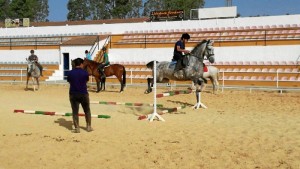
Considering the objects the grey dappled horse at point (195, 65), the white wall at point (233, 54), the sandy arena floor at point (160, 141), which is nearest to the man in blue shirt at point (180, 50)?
the grey dappled horse at point (195, 65)

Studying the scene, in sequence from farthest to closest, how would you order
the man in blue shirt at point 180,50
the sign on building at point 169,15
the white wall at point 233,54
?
the sign on building at point 169,15, the white wall at point 233,54, the man in blue shirt at point 180,50

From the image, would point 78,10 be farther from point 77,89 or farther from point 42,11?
point 77,89

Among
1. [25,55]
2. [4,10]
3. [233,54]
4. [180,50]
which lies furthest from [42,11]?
[180,50]

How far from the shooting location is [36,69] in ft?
70.6

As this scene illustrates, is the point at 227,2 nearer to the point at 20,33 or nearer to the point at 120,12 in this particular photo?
the point at 20,33

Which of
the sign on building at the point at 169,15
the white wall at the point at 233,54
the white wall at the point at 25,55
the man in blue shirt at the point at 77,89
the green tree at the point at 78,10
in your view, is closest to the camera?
the man in blue shirt at the point at 77,89

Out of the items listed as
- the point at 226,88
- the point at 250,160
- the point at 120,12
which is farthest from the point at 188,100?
the point at 120,12

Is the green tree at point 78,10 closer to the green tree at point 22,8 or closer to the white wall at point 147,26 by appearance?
the green tree at point 22,8

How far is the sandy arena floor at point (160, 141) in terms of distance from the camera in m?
6.67

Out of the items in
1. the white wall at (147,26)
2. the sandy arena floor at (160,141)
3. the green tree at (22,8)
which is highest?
the green tree at (22,8)

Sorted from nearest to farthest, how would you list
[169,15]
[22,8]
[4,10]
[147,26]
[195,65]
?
[195,65] → [147,26] → [169,15] → [22,8] → [4,10]

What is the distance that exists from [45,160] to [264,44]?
1990cm

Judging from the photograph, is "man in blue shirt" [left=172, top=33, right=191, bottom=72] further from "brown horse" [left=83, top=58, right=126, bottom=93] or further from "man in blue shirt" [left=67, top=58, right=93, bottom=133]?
"brown horse" [left=83, top=58, right=126, bottom=93]

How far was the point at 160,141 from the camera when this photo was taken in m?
8.23
